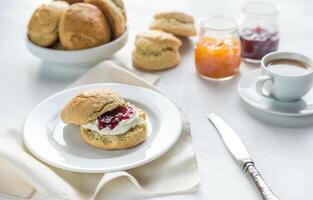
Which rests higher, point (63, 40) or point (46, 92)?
point (63, 40)

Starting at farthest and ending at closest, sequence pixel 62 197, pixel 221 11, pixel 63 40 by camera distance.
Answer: pixel 221 11
pixel 63 40
pixel 62 197

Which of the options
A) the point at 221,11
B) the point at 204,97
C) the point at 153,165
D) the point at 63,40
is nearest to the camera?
the point at 153,165

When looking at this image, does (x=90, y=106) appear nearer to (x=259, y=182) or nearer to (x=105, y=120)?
(x=105, y=120)

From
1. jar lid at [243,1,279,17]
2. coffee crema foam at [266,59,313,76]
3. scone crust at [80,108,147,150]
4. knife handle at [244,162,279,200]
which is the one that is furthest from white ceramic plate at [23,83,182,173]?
jar lid at [243,1,279,17]

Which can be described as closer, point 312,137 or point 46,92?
point 312,137

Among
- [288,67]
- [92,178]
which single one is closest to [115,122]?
[92,178]

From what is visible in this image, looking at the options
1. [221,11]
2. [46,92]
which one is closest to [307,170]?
[46,92]

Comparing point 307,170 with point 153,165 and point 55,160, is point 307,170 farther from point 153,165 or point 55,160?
point 55,160
